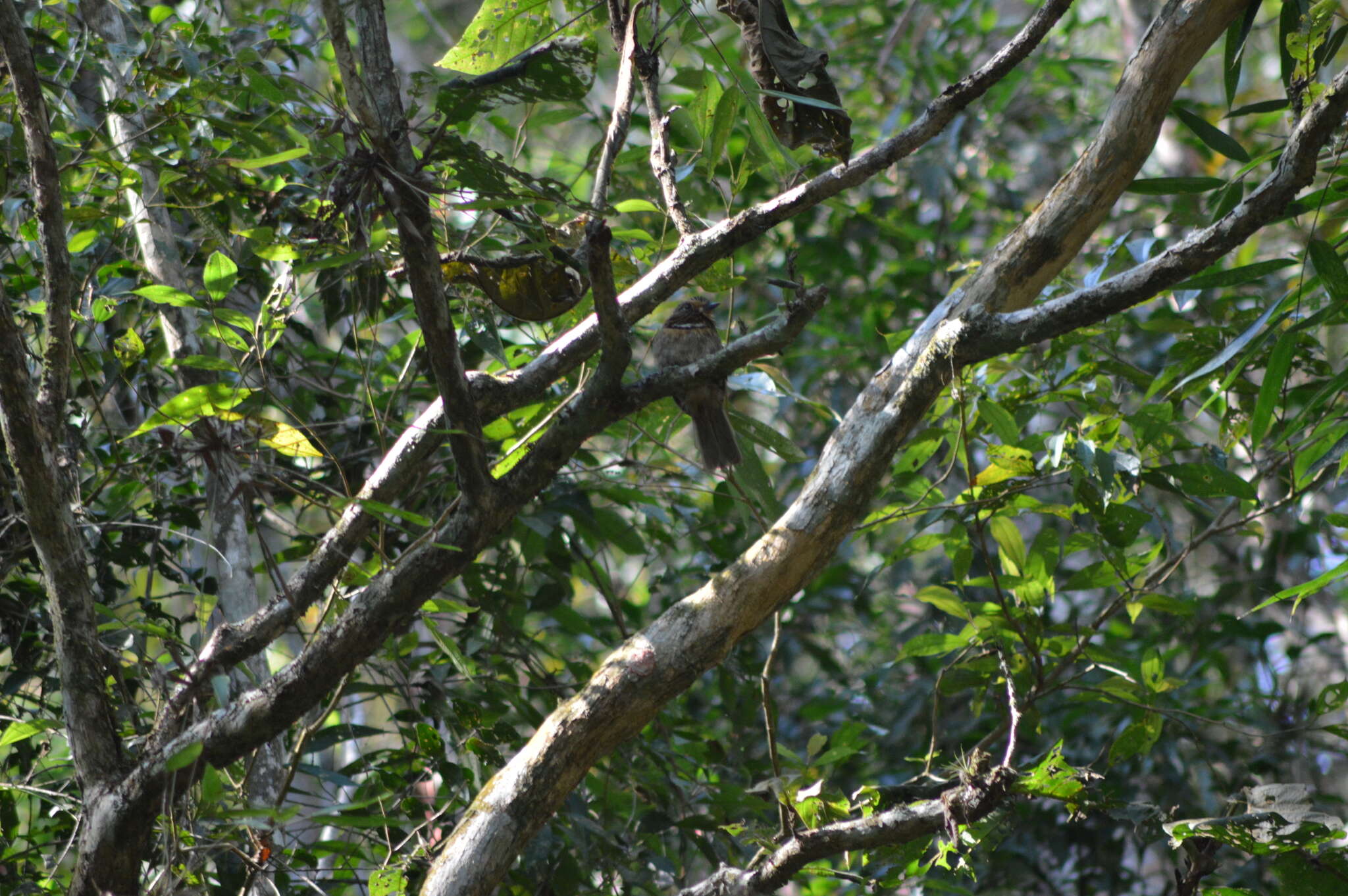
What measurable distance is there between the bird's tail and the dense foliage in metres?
0.05

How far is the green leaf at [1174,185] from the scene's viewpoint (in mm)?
1845

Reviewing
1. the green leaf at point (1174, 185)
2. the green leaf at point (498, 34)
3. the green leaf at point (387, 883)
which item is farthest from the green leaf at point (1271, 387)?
the green leaf at point (387, 883)

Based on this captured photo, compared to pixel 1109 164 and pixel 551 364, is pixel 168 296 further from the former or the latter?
pixel 1109 164

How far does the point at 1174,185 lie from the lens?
1.86m

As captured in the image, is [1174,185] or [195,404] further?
[1174,185]

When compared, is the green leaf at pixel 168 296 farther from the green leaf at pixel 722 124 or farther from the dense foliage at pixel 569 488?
the green leaf at pixel 722 124

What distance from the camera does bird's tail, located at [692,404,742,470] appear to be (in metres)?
2.16

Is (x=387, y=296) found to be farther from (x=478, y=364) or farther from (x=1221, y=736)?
(x=1221, y=736)

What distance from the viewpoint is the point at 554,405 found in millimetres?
2096

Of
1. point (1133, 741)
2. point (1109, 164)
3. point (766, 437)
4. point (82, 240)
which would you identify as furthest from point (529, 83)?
point (1133, 741)

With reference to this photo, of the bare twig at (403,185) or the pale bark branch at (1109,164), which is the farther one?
the pale bark branch at (1109,164)

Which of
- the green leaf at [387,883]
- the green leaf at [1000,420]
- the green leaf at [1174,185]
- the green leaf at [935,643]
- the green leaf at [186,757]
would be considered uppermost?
the green leaf at [1174,185]

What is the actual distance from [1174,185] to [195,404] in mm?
1712

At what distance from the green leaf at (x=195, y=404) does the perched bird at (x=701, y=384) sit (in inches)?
28.9
